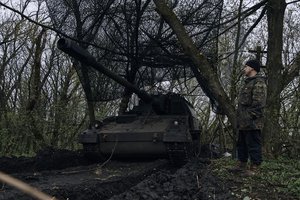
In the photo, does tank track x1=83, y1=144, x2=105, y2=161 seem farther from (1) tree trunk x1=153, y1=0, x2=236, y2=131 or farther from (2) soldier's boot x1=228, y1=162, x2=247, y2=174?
(2) soldier's boot x1=228, y1=162, x2=247, y2=174

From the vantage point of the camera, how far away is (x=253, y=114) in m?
7.69

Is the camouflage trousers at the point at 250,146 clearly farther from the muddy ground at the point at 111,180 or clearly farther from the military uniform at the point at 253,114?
the muddy ground at the point at 111,180

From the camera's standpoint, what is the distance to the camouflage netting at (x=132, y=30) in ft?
39.6

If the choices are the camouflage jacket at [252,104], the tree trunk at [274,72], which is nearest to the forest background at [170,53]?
the tree trunk at [274,72]

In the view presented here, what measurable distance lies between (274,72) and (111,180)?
3902mm

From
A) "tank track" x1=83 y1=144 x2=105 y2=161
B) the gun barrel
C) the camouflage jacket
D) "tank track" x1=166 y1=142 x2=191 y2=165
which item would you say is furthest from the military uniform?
"tank track" x1=83 y1=144 x2=105 y2=161

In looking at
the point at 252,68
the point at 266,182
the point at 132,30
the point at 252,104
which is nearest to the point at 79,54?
the point at 132,30

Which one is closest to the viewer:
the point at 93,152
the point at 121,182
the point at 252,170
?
the point at 252,170

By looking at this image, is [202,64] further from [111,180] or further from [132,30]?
[111,180]

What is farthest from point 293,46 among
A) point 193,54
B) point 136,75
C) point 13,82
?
point 13,82

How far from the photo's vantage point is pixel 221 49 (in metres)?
19.0

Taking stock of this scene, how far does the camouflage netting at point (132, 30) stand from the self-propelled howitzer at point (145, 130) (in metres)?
0.98

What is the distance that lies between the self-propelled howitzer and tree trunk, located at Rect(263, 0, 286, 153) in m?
1.71

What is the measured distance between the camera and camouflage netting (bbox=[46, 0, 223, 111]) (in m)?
12.1
